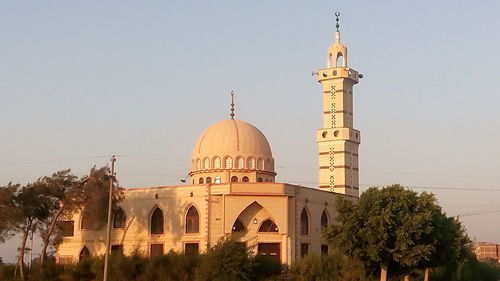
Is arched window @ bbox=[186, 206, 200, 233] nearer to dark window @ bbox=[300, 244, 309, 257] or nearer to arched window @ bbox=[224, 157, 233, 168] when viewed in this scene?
arched window @ bbox=[224, 157, 233, 168]

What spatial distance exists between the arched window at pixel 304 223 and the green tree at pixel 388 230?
11.7m

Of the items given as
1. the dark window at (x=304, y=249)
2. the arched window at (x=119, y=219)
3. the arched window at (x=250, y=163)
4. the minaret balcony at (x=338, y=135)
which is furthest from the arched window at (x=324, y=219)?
the minaret balcony at (x=338, y=135)

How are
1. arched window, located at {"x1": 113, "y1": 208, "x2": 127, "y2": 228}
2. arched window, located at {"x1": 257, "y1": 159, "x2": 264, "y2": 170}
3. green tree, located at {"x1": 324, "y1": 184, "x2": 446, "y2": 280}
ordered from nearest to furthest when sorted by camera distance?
green tree, located at {"x1": 324, "y1": 184, "x2": 446, "y2": 280}, arched window, located at {"x1": 113, "y1": 208, "x2": 127, "y2": 228}, arched window, located at {"x1": 257, "y1": 159, "x2": 264, "y2": 170}

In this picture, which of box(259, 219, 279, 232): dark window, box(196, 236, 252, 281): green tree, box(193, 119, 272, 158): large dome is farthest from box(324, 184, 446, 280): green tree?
box(193, 119, 272, 158): large dome

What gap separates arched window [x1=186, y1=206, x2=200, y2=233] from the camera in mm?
53188

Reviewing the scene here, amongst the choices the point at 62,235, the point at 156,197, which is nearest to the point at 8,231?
the point at 62,235

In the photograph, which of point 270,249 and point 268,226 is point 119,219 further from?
point 270,249

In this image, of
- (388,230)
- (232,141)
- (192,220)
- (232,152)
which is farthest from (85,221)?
(388,230)

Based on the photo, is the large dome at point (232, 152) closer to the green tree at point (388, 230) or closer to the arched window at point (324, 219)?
the arched window at point (324, 219)

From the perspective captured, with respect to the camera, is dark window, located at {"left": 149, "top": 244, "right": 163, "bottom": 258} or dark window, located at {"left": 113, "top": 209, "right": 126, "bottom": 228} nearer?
dark window, located at {"left": 149, "top": 244, "right": 163, "bottom": 258}

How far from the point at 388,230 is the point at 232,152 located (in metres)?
21.5

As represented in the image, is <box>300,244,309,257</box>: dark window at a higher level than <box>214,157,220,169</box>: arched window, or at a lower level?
lower

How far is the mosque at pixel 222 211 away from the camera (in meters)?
52.2

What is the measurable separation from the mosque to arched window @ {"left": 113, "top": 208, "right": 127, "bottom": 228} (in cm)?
8
